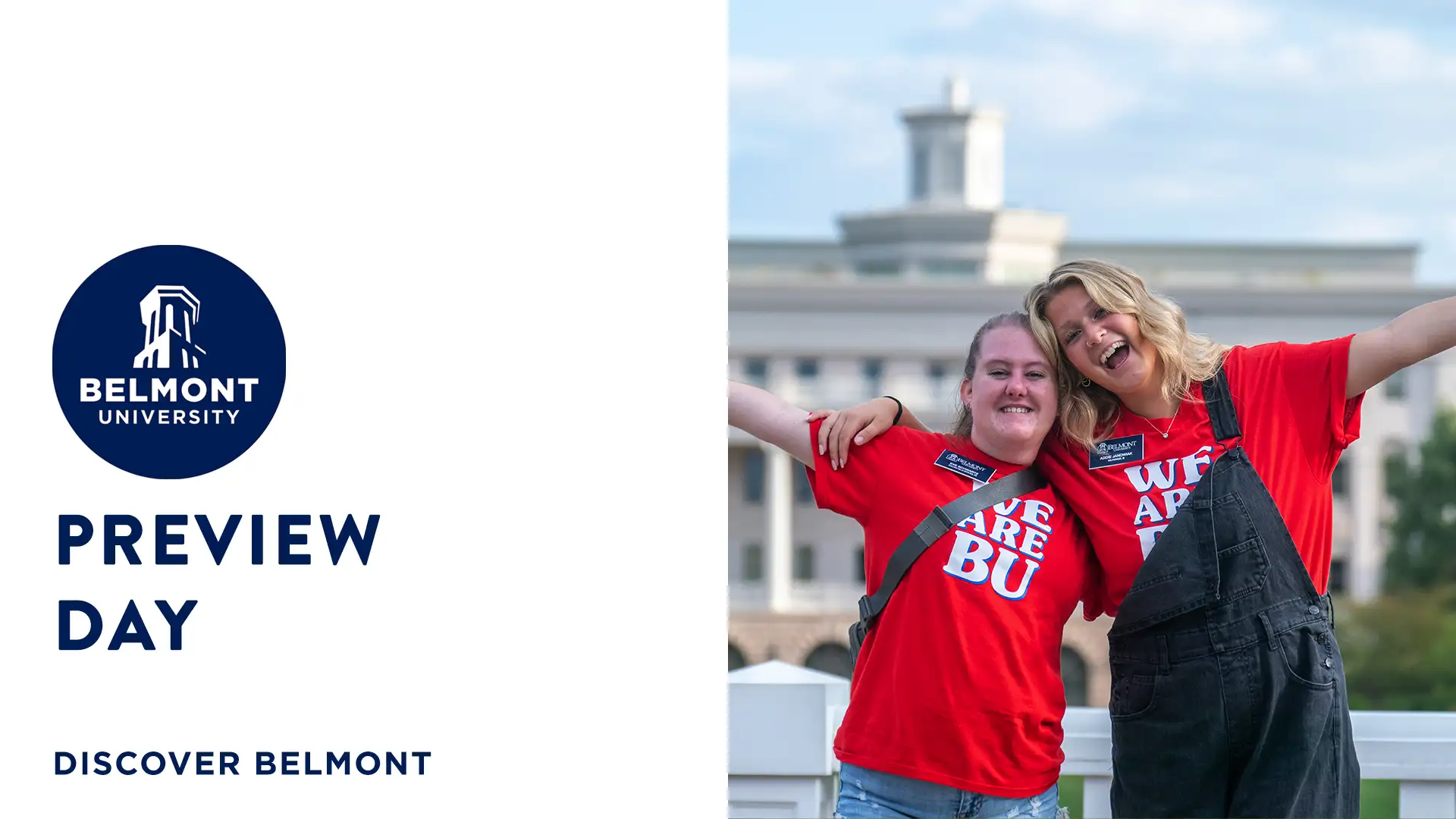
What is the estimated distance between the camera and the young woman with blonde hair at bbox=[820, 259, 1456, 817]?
123 inches

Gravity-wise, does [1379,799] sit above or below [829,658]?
above

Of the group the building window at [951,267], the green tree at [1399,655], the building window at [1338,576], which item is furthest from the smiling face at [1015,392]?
the building window at [951,267]

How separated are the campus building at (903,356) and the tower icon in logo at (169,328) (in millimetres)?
45580

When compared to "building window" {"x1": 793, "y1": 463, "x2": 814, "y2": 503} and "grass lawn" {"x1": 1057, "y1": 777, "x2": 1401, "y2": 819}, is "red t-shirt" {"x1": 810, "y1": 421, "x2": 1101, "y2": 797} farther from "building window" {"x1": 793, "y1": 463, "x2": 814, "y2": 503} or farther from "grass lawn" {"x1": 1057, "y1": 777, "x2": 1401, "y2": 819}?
"building window" {"x1": 793, "y1": 463, "x2": 814, "y2": 503}

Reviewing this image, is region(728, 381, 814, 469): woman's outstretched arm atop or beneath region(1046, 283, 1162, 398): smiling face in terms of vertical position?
beneath

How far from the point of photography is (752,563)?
53281 mm

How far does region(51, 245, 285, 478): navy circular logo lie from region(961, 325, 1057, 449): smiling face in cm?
146

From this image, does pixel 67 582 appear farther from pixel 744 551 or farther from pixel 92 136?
pixel 744 551

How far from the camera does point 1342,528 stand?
51750 mm

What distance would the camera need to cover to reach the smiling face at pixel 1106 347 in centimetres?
325

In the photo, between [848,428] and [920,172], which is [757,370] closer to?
[920,172]

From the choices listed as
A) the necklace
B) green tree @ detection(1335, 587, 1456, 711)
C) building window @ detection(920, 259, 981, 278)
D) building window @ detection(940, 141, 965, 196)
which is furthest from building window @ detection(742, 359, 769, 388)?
the necklace

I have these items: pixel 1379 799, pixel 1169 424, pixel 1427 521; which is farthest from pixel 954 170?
pixel 1169 424

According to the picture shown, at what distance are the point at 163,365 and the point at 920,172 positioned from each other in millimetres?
69648
